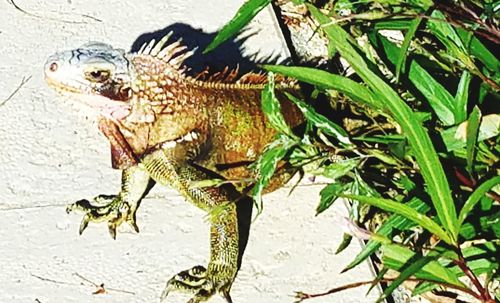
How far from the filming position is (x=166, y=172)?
3.38m

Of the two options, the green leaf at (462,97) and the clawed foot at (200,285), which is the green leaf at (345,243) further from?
the green leaf at (462,97)

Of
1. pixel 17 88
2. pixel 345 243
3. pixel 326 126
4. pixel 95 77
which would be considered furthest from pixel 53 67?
pixel 345 243

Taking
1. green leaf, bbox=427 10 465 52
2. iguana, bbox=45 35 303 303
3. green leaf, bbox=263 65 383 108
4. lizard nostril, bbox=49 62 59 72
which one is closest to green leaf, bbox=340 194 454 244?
green leaf, bbox=263 65 383 108

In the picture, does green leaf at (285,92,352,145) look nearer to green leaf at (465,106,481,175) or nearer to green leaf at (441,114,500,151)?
green leaf at (441,114,500,151)

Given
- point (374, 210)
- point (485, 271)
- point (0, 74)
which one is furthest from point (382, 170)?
point (0, 74)

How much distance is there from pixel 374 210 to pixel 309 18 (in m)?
1.03

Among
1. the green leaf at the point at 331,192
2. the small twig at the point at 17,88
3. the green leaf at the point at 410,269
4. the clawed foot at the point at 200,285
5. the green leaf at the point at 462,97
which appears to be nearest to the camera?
the green leaf at the point at 410,269

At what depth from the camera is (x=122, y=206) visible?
3508 mm

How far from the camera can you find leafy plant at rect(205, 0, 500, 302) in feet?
8.20

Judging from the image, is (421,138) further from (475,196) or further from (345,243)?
(345,243)

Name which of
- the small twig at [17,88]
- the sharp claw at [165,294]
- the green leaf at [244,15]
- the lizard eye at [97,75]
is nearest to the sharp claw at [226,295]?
the sharp claw at [165,294]

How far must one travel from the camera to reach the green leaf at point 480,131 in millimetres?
2721

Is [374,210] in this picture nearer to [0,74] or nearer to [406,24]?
[406,24]

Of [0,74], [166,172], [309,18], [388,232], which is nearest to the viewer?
[388,232]
